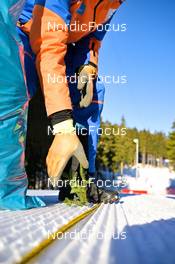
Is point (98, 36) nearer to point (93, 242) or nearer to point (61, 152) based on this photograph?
point (61, 152)

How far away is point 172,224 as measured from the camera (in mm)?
1107

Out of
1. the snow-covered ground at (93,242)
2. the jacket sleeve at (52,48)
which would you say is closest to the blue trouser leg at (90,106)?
the jacket sleeve at (52,48)

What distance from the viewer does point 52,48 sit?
4.87 feet

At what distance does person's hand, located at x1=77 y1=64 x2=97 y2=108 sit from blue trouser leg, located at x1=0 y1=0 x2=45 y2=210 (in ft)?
1.59

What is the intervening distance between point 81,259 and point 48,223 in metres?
0.42

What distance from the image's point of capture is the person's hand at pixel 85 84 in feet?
6.16

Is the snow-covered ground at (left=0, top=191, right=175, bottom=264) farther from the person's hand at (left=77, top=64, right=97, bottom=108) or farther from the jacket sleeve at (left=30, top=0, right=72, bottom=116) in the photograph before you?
the person's hand at (left=77, top=64, right=97, bottom=108)

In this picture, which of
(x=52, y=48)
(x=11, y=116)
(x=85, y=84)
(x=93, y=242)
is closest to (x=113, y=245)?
(x=93, y=242)

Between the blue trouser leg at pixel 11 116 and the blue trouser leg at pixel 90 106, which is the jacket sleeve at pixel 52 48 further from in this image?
the blue trouser leg at pixel 90 106

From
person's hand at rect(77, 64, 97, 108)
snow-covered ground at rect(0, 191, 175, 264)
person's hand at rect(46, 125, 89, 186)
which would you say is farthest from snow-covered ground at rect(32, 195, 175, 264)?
person's hand at rect(77, 64, 97, 108)

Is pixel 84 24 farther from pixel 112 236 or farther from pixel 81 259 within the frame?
pixel 81 259

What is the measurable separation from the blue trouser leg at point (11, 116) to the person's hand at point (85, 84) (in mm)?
484

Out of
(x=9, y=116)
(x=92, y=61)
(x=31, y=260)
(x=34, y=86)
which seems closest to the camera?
(x=31, y=260)

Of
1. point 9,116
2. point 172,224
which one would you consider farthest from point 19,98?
point 172,224
